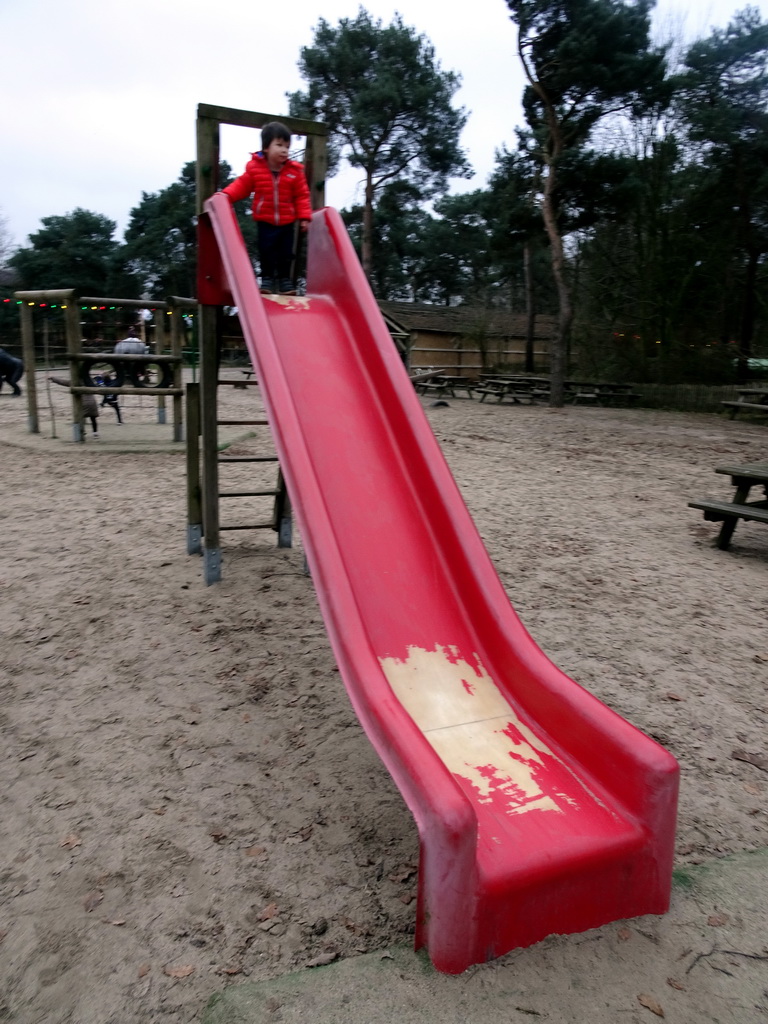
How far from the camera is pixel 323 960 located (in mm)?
1756

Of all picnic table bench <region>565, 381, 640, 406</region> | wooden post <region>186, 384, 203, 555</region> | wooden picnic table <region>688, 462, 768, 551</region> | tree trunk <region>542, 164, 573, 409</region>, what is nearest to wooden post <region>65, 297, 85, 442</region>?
wooden post <region>186, 384, 203, 555</region>

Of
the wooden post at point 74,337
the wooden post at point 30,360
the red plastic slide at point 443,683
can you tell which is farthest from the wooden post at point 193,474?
the wooden post at point 30,360

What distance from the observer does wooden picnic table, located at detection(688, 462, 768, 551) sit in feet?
16.0

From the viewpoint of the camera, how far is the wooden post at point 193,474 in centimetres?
422

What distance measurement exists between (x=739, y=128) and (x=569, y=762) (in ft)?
58.2

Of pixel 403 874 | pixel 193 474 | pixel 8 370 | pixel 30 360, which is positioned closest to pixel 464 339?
pixel 8 370

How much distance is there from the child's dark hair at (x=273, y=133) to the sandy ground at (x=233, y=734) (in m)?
2.30

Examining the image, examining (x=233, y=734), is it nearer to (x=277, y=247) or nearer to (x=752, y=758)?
(x=752, y=758)

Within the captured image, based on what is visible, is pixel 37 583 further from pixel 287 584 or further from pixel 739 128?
pixel 739 128

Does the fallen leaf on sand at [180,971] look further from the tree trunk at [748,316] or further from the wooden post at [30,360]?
the tree trunk at [748,316]

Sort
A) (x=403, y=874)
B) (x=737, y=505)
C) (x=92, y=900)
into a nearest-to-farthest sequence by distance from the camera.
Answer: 1. (x=92, y=900)
2. (x=403, y=874)
3. (x=737, y=505)

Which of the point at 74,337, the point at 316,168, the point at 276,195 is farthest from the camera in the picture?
the point at 74,337

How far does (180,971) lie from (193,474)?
3.06 m

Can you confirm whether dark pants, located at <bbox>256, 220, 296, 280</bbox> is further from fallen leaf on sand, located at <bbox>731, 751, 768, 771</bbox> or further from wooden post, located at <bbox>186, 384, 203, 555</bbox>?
fallen leaf on sand, located at <bbox>731, 751, 768, 771</bbox>
